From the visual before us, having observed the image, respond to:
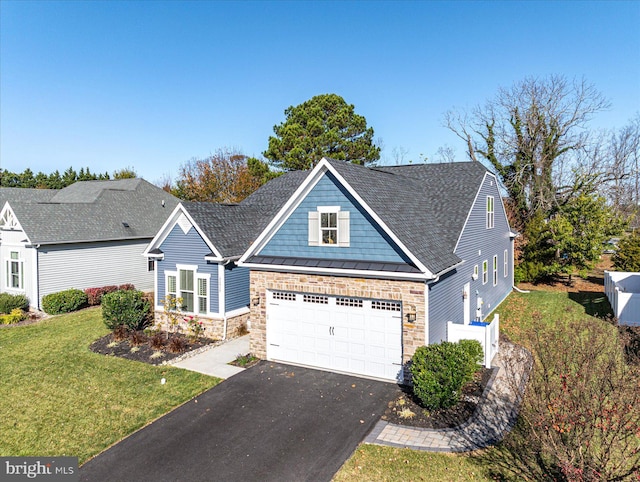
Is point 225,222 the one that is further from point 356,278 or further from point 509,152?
point 509,152

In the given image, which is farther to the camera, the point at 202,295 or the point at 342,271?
the point at 202,295

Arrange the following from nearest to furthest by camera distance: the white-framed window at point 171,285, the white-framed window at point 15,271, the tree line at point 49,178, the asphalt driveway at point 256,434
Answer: the asphalt driveway at point 256,434
the white-framed window at point 171,285
the white-framed window at point 15,271
the tree line at point 49,178

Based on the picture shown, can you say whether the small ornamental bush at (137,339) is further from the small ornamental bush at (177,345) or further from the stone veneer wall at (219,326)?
the stone veneer wall at (219,326)

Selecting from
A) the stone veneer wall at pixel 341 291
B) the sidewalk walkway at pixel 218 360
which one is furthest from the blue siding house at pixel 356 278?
the sidewalk walkway at pixel 218 360

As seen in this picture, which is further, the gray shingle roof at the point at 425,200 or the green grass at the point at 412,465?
the gray shingle roof at the point at 425,200

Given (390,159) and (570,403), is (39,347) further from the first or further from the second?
(390,159)

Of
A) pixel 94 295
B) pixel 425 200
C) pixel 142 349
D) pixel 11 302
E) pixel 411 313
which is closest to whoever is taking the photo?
pixel 411 313

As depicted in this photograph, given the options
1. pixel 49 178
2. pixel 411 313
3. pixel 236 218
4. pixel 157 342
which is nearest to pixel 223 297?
pixel 157 342
